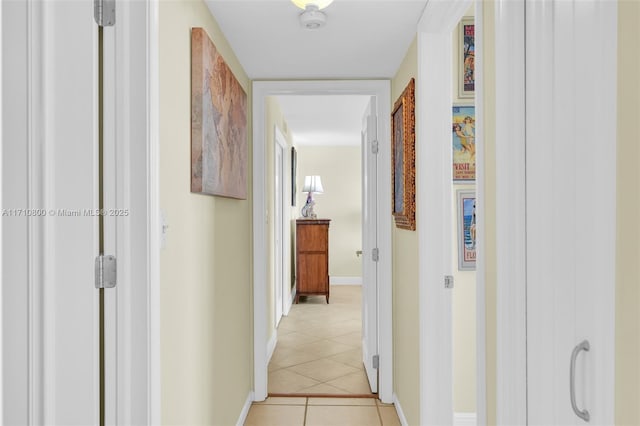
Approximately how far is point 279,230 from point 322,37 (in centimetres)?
307

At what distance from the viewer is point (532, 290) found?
1127 mm

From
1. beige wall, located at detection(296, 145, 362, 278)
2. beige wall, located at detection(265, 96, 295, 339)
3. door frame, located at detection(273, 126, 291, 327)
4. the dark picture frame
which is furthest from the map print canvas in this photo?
beige wall, located at detection(296, 145, 362, 278)

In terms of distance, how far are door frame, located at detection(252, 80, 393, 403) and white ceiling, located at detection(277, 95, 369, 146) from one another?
1189mm

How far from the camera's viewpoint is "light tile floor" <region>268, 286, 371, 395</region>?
11.3 ft

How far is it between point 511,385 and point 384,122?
221 centimetres

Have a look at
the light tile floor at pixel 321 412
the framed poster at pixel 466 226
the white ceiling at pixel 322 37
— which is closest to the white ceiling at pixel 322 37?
the white ceiling at pixel 322 37

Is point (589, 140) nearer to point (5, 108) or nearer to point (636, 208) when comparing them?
point (636, 208)

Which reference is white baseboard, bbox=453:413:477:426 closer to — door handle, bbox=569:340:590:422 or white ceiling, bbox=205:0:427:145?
door handle, bbox=569:340:590:422

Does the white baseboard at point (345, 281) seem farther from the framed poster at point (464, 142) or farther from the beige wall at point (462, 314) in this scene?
the framed poster at point (464, 142)

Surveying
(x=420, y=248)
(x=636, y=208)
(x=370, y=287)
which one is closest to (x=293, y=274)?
(x=370, y=287)

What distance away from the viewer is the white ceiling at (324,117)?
14.9ft

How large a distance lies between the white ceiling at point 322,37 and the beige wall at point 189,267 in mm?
127

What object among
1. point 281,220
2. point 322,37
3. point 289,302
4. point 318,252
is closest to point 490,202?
point 322,37

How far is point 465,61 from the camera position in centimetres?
266
